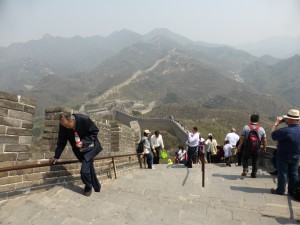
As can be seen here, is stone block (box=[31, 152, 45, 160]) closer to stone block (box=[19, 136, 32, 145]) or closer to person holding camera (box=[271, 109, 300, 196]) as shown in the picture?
stone block (box=[19, 136, 32, 145])

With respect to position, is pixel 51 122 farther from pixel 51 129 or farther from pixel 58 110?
pixel 58 110

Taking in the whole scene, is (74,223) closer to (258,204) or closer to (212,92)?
(258,204)

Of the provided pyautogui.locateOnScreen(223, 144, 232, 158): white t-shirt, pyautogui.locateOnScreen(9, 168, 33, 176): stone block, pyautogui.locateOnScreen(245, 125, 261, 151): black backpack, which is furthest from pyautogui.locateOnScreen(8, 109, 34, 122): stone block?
pyautogui.locateOnScreen(223, 144, 232, 158): white t-shirt

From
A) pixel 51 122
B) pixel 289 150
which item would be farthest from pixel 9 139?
pixel 289 150

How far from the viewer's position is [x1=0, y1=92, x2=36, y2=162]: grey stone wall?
4.97 meters

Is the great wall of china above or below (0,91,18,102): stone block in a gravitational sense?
below

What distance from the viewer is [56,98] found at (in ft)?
560

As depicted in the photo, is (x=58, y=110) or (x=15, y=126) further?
(x=58, y=110)

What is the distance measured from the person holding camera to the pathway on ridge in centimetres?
38

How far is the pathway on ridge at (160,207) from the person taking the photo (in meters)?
4.33

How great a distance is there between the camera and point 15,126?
517cm

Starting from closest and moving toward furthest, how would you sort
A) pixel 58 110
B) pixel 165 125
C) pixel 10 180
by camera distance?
pixel 10 180, pixel 58 110, pixel 165 125

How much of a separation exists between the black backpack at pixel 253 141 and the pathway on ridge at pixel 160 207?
911 millimetres

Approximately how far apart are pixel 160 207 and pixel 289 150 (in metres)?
2.94
